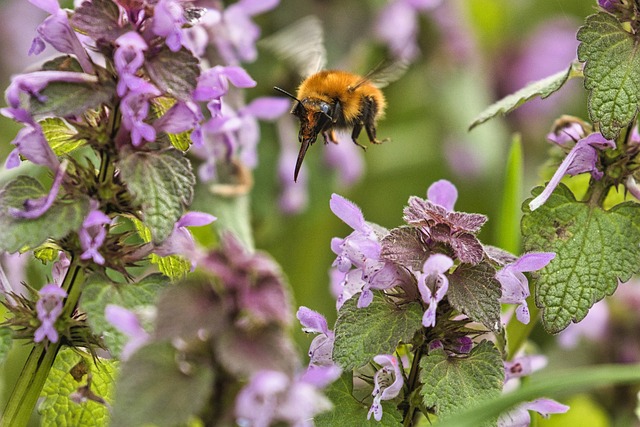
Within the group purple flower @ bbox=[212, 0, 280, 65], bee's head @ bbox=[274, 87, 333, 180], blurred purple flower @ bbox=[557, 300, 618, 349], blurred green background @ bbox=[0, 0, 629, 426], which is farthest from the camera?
blurred green background @ bbox=[0, 0, 629, 426]

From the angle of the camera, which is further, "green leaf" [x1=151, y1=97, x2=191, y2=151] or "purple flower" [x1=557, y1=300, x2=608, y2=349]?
"purple flower" [x1=557, y1=300, x2=608, y2=349]

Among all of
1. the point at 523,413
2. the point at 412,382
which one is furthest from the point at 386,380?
the point at 523,413

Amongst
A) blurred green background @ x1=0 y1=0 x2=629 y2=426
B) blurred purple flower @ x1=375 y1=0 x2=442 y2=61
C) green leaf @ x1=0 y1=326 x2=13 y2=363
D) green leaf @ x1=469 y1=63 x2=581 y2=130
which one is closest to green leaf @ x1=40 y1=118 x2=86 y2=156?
green leaf @ x1=0 y1=326 x2=13 y2=363

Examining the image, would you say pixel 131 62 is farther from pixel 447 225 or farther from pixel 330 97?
pixel 330 97

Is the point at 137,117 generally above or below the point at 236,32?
above

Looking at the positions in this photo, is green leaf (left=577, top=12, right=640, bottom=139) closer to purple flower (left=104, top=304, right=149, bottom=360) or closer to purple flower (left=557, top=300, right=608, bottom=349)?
purple flower (left=104, top=304, right=149, bottom=360)

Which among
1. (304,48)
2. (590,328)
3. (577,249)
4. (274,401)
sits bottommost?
(590,328)

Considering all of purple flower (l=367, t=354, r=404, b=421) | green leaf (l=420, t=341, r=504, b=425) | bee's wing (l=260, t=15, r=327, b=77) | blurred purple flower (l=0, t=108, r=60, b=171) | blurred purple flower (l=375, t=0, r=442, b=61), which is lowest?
blurred purple flower (l=375, t=0, r=442, b=61)
